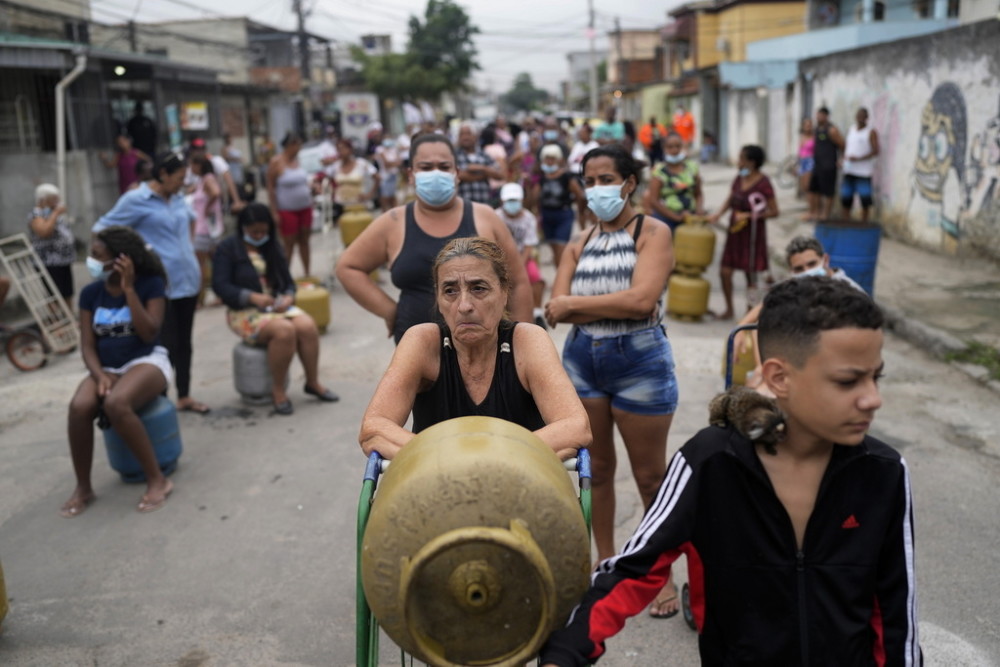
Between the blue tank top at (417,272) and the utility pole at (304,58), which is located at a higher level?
the utility pole at (304,58)

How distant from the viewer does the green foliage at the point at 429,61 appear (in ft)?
161

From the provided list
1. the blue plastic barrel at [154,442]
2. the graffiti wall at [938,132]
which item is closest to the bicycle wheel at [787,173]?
the graffiti wall at [938,132]

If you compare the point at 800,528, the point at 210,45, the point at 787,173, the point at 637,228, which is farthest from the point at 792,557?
the point at 210,45

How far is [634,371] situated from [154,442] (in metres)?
3.25

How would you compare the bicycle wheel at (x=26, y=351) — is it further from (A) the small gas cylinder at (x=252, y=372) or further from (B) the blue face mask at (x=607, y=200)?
(B) the blue face mask at (x=607, y=200)

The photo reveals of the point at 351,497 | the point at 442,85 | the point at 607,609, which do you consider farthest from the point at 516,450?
the point at 442,85

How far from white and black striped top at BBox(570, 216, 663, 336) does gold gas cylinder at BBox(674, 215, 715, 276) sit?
5.24m

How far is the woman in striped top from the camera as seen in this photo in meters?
3.67

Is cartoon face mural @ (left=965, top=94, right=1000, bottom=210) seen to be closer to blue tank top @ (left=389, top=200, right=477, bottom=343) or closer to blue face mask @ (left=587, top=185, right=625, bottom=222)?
blue face mask @ (left=587, top=185, right=625, bottom=222)

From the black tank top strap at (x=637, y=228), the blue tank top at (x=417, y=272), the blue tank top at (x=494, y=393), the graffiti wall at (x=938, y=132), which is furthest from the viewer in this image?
the graffiti wall at (x=938, y=132)

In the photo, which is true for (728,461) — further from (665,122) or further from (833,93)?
(665,122)

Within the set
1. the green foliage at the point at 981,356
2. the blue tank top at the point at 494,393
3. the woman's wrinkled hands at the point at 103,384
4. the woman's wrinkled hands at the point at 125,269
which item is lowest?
the green foliage at the point at 981,356

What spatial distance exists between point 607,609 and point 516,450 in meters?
0.41

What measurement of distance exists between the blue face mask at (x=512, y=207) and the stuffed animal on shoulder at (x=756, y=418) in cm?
693
